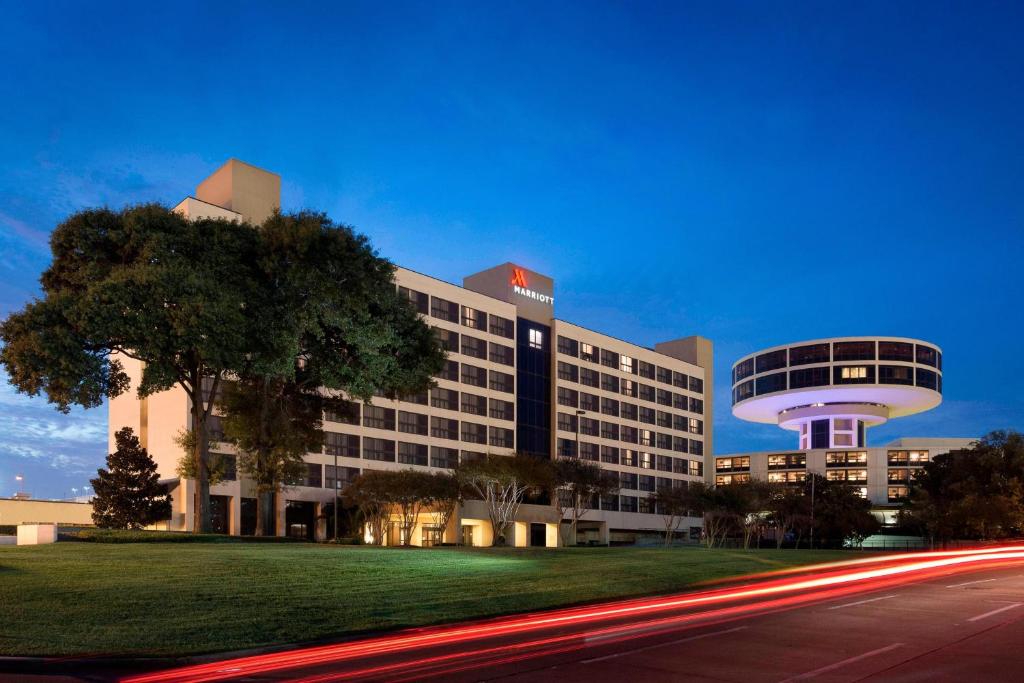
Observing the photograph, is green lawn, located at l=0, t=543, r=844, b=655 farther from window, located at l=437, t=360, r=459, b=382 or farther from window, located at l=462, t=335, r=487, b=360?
window, located at l=462, t=335, r=487, b=360

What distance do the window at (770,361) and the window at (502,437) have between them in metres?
70.0

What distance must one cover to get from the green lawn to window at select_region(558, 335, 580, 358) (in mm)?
76278

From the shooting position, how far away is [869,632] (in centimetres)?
1756

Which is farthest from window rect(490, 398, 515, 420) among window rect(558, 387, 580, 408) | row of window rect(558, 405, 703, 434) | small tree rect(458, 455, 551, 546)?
small tree rect(458, 455, 551, 546)

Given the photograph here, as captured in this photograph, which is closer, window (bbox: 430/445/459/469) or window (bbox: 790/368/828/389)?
window (bbox: 430/445/459/469)

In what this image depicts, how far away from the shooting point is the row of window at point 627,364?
367 ft

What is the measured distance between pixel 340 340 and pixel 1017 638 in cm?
3004

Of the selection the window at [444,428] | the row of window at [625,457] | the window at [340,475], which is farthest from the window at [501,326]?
the window at [340,475]

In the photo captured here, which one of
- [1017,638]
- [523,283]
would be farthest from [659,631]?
[523,283]

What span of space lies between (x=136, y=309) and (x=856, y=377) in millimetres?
129472

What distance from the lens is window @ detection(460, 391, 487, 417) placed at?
311 feet

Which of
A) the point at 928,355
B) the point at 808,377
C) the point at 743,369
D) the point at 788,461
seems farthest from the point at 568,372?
the point at 928,355

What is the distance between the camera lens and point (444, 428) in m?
91.8

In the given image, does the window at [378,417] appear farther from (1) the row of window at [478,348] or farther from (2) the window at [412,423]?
(1) the row of window at [478,348]
